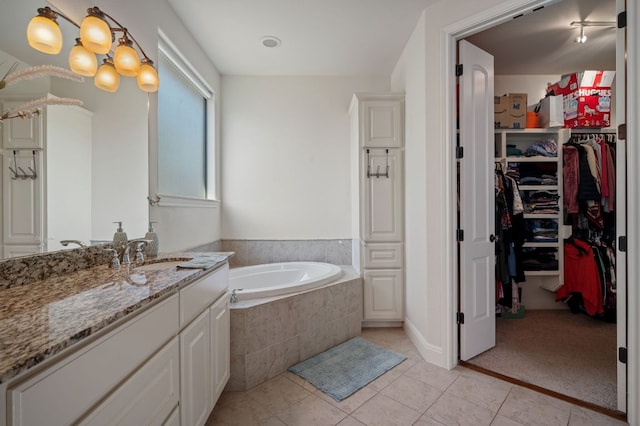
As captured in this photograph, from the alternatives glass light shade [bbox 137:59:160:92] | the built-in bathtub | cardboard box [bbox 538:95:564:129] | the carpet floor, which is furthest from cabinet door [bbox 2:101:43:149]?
cardboard box [bbox 538:95:564:129]

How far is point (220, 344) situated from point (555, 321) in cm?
315

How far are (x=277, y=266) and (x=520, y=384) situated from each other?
2.19 meters

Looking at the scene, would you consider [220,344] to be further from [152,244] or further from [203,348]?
[152,244]

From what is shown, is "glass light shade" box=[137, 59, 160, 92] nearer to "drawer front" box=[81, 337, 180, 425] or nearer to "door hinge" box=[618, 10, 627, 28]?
"drawer front" box=[81, 337, 180, 425]

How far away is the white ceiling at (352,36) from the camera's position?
83.0 inches

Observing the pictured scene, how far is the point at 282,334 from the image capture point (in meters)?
2.01

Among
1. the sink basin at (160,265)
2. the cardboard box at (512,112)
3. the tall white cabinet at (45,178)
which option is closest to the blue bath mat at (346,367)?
the sink basin at (160,265)

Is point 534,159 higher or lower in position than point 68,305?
higher

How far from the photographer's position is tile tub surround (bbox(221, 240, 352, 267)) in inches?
125

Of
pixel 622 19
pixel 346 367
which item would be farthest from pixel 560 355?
pixel 622 19

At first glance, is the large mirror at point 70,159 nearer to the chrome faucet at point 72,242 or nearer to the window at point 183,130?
the chrome faucet at point 72,242

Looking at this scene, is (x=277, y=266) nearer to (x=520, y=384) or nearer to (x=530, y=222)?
(x=520, y=384)

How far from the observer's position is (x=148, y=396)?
92 centimetres

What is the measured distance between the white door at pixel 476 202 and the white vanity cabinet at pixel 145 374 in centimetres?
171
